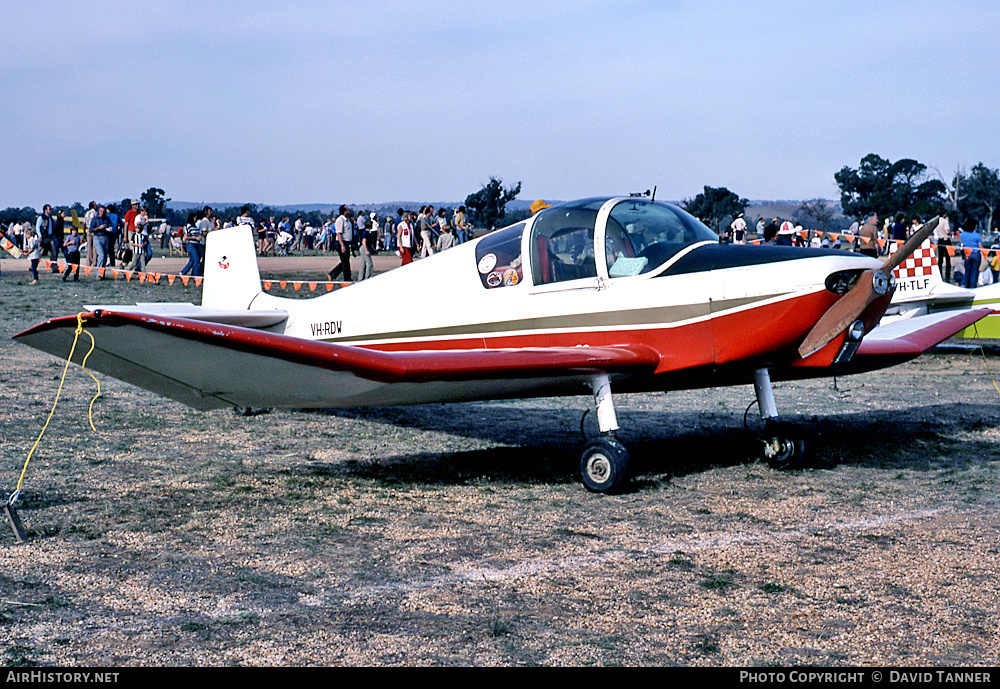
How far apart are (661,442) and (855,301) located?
2.77m

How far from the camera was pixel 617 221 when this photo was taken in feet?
24.0

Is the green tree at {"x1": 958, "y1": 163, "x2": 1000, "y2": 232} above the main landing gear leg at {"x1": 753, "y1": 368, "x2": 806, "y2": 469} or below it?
above

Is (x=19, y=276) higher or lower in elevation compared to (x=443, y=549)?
higher

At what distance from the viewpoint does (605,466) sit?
6.91m

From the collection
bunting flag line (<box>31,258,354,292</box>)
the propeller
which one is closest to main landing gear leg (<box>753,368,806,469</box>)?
the propeller

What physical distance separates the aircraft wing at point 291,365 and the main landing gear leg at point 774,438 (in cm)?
113

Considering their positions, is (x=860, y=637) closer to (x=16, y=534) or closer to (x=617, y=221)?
(x=617, y=221)

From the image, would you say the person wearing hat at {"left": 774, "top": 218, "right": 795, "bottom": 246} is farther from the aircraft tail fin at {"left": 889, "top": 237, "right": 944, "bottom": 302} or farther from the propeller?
the propeller

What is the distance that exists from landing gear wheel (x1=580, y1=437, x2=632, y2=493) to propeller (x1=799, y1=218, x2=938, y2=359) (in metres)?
1.51

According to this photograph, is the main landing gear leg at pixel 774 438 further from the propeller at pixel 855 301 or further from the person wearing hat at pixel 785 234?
the person wearing hat at pixel 785 234

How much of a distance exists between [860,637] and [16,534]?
14.6ft

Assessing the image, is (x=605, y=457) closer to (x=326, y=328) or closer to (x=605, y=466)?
(x=605, y=466)

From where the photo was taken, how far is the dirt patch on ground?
4117mm
